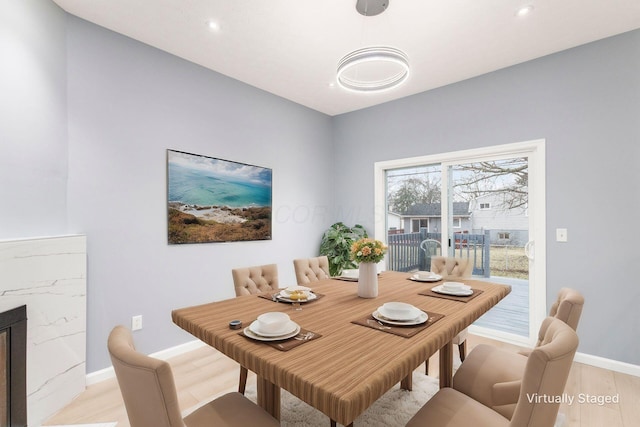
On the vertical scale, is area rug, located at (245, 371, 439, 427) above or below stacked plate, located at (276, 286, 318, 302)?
below

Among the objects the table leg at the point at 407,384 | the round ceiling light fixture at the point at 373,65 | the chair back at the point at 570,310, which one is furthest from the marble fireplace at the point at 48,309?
the chair back at the point at 570,310

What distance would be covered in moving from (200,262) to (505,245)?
3.27m

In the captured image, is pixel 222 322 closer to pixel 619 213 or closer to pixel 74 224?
pixel 74 224

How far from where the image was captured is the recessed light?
232 centimetres

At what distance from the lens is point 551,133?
2.99m

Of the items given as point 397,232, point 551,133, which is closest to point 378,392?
point 551,133

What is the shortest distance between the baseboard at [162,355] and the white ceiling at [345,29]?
2796mm

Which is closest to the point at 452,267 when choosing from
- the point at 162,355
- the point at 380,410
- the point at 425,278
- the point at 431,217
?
the point at 425,278

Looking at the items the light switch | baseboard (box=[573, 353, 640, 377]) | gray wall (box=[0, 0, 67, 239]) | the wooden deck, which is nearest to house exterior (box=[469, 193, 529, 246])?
the light switch

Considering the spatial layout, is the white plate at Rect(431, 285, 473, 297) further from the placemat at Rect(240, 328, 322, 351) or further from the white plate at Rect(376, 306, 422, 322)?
the placemat at Rect(240, 328, 322, 351)

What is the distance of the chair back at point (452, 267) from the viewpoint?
2.75 m

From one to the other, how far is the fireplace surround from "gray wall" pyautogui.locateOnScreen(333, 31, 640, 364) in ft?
13.5

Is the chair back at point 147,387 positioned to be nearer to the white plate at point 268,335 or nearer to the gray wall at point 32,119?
the white plate at point 268,335

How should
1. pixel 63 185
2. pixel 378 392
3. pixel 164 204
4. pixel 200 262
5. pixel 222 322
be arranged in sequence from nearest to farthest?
pixel 378 392 < pixel 222 322 < pixel 63 185 < pixel 164 204 < pixel 200 262
